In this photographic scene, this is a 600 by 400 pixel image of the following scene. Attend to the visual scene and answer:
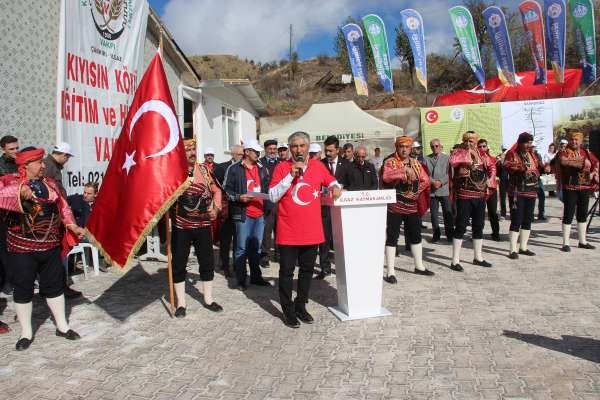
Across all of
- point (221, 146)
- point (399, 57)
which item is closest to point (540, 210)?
point (221, 146)

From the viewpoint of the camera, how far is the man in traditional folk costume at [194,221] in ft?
17.3

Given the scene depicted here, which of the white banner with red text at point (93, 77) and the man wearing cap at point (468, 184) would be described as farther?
the man wearing cap at point (468, 184)

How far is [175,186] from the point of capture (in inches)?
195

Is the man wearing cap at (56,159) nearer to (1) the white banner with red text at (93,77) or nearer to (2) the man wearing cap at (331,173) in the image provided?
(1) the white banner with red text at (93,77)

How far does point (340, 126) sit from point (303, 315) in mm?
9581

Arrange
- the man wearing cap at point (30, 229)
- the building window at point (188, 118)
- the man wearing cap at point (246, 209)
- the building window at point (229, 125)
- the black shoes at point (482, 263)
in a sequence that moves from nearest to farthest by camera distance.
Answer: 1. the man wearing cap at point (30, 229)
2. the man wearing cap at point (246, 209)
3. the black shoes at point (482, 263)
4. the building window at point (188, 118)
5. the building window at point (229, 125)

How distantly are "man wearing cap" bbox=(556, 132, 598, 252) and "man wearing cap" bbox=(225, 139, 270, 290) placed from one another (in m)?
5.16

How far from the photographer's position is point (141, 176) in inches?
193

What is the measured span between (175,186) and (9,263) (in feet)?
5.36

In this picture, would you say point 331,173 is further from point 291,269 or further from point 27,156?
point 27,156

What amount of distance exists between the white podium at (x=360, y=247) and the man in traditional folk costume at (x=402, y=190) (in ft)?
4.98

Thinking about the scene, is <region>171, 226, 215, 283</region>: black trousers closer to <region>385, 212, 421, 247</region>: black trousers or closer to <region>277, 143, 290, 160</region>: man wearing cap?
<region>385, 212, 421, 247</region>: black trousers

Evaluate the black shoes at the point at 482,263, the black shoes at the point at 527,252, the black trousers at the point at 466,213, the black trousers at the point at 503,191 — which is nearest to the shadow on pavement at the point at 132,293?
the black trousers at the point at 466,213

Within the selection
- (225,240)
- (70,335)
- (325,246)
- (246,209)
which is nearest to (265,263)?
(225,240)
